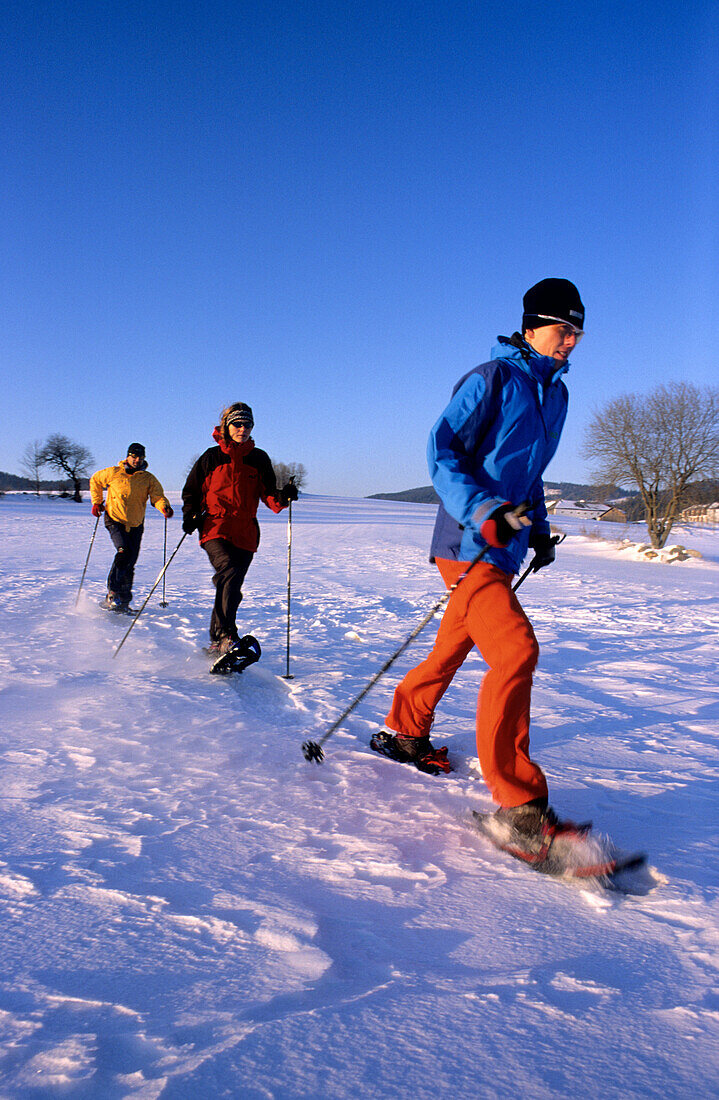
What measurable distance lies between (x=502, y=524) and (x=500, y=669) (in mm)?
540

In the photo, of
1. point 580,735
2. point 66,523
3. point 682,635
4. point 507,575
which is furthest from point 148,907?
point 66,523

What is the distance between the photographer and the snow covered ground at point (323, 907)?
4.25ft

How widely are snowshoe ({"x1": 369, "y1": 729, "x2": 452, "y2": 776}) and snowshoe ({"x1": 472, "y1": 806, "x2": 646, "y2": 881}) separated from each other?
2.34 feet

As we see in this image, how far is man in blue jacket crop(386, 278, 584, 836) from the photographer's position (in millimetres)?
2355

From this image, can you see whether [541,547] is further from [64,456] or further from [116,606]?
[64,456]

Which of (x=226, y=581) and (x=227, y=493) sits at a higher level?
(x=227, y=493)

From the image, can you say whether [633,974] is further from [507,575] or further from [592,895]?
[507,575]

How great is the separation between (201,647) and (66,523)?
22.4 meters

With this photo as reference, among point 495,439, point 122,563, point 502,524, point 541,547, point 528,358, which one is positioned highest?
point 528,358

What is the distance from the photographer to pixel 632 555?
2259 cm

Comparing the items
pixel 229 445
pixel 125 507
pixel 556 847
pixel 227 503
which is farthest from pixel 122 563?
pixel 556 847

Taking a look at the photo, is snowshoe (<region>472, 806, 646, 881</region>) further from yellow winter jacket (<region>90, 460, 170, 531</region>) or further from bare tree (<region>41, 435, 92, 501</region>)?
bare tree (<region>41, 435, 92, 501</region>)

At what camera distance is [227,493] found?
4977mm

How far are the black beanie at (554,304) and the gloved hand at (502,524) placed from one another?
849mm
